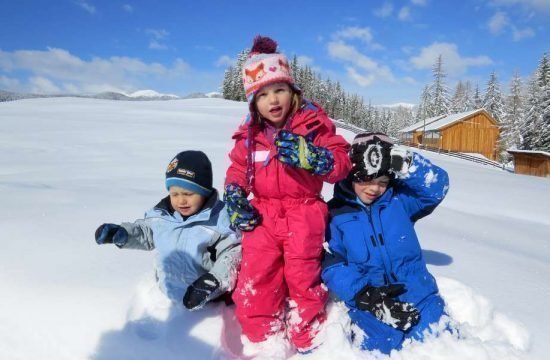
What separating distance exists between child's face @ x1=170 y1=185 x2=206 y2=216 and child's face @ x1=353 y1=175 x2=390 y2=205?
0.97 meters

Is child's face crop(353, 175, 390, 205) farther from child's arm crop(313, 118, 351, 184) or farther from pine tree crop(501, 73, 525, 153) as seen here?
pine tree crop(501, 73, 525, 153)

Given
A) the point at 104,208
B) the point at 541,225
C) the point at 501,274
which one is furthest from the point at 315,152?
the point at 541,225

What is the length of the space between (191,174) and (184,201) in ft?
0.56

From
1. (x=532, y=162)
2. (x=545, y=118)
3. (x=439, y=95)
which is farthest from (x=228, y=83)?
(x=532, y=162)

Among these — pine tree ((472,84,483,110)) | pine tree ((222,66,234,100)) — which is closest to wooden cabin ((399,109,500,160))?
pine tree ((472,84,483,110))

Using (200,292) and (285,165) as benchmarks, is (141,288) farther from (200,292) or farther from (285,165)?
(285,165)

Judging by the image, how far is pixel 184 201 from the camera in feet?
7.57

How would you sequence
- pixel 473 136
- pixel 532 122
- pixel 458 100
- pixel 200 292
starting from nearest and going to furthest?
1. pixel 200 292
2. pixel 532 122
3. pixel 473 136
4. pixel 458 100

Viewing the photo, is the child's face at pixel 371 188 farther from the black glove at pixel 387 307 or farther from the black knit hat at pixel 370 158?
the black glove at pixel 387 307

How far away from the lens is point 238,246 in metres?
2.26

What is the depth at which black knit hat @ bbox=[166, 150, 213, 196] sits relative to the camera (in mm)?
2297

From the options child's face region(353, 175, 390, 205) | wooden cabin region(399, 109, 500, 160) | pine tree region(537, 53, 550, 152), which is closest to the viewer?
child's face region(353, 175, 390, 205)

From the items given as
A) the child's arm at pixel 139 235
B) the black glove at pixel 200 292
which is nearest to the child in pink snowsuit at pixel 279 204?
the black glove at pixel 200 292

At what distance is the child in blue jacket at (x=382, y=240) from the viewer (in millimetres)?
2041
